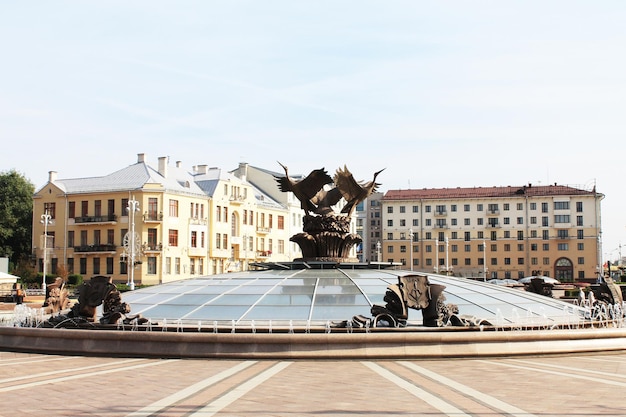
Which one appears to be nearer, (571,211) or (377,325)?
(377,325)

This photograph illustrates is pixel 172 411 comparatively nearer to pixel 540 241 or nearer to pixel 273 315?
pixel 273 315

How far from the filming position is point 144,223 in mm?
61000

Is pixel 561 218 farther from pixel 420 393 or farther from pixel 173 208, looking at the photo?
A: pixel 420 393

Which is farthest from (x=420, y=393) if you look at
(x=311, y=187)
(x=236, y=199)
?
(x=236, y=199)

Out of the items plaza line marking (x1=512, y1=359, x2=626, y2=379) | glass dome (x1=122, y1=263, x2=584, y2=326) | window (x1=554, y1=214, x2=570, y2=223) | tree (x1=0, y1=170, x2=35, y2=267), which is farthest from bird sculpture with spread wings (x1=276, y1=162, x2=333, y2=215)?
window (x1=554, y1=214, x2=570, y2=223)

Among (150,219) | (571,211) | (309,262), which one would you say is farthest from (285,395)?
(571,211)

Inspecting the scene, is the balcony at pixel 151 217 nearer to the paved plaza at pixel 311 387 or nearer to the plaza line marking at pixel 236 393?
the paved plaza at pixel 311 387

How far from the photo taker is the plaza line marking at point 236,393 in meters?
9.10

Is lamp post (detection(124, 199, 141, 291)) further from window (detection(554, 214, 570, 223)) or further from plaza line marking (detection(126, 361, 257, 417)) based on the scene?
window (detection(554, 214, 570, 223))

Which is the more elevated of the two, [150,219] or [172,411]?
[150,219]

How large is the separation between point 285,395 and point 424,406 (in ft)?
6.42

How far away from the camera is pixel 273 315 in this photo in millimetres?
16828

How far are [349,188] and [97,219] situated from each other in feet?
144

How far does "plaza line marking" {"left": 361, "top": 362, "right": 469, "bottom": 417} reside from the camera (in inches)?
362
